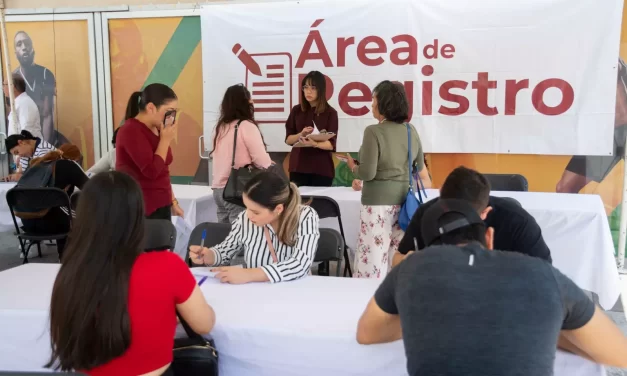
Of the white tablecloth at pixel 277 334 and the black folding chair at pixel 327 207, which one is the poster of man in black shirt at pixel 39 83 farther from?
the white tablecloth at pixel 277 334

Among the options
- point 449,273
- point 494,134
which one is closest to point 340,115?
point 494,134

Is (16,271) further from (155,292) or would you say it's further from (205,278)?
(155,292)

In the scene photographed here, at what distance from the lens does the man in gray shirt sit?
102cm

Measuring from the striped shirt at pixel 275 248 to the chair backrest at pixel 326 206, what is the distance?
3.02 ft

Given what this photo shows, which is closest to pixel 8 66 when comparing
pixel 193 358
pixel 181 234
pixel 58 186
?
pixel 58 186

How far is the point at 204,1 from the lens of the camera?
17.1 feet

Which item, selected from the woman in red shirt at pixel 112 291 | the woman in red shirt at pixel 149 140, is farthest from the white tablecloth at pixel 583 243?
the woman in red shirt at pixel 112 291

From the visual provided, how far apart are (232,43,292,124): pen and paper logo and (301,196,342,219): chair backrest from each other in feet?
6.38

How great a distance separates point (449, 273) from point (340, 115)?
3.84m

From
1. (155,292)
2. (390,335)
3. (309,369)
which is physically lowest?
(309,369)

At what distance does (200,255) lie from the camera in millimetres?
2051

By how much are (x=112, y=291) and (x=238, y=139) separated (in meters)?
1.89

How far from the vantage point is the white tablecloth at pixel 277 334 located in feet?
4.62

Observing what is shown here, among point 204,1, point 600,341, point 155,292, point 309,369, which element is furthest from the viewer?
point 204,1
